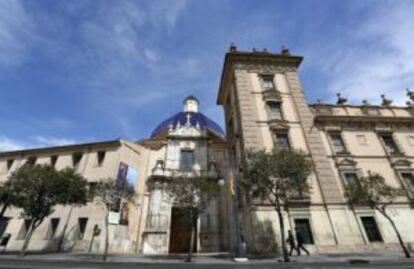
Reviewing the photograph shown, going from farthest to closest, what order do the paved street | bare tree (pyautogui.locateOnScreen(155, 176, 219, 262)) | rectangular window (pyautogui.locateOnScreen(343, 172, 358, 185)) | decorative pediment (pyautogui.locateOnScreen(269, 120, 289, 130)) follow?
decorative pediment (pyautogui.locateOnScreen(269, 120, 289, 130)) → rectangular window (pyautogui.locateOnScreen(343, 172, 358, 185)) → bare tree (pyautogui.locateOnScreen(155, 176, 219, 262)) → the paved street

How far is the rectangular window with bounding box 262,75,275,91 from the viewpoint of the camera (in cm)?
→ 2611

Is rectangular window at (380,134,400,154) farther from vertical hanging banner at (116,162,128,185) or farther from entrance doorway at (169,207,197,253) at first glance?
vertical hanging banner at (116,162,128,185)

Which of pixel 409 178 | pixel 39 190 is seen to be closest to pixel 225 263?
pixel 39 190

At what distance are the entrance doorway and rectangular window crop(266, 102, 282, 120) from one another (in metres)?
12.4

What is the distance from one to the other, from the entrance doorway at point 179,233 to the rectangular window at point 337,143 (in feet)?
49.8

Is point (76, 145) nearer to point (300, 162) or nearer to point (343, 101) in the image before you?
point (300, 162)

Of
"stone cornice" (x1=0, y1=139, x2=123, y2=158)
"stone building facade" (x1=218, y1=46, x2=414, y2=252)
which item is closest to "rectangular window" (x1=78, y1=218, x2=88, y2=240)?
"stone cornice" (x1=0, y1=139, x2=123, y2=158)

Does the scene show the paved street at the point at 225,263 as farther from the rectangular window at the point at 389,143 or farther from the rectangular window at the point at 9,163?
the rectangular window at the point at 9,163

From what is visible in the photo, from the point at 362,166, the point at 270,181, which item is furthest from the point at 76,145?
the point at 362,166

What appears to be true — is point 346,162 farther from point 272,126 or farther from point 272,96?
point 272,96

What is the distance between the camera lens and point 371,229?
19.2 meters

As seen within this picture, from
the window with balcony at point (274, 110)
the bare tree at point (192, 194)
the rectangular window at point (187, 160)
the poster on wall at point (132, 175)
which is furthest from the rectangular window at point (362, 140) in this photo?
the poster on wall at point (132, 175)

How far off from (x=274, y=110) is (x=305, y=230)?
37.0 feet

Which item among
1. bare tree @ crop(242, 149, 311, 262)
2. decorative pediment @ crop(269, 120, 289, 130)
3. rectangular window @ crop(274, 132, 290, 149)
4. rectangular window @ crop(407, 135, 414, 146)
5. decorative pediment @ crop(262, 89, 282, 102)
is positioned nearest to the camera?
bare tree @ crop(242, 149, 311, 262)
